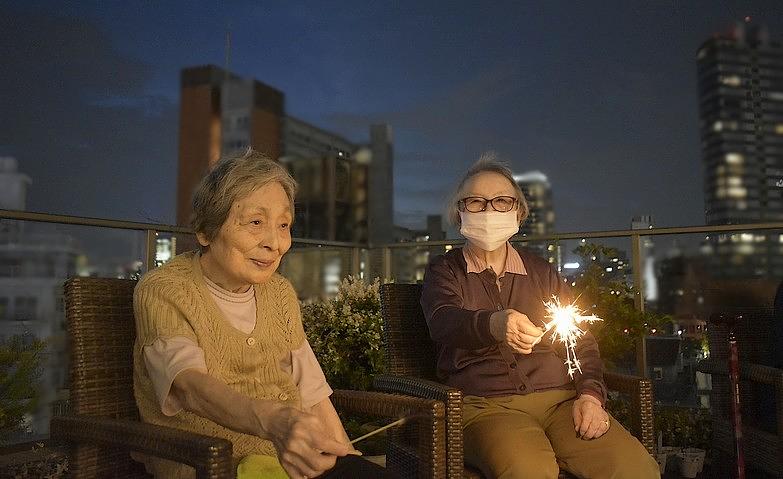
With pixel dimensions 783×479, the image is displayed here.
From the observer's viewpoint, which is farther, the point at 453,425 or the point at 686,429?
the point at 686,429

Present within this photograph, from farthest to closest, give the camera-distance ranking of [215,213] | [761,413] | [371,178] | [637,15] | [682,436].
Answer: [371,178] < [637,15] < [682,436] < [761,413] < [215,213]

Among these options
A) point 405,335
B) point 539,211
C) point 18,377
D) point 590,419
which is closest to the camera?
point 590,419

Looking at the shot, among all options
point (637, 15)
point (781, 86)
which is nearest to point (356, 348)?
point (637, 15)

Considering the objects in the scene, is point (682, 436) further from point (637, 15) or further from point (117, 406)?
point (637, 15)

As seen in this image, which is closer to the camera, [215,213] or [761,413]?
[215,213]

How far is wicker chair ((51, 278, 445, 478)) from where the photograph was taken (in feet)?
5.25

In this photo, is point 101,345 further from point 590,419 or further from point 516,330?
point 590,419

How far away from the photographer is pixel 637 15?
10.7 meters

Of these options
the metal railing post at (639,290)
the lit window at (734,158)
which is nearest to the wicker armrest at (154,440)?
the metal railing post at (639,290)

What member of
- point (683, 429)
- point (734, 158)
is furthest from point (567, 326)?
point (734, 158)

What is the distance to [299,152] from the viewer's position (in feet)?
43.3

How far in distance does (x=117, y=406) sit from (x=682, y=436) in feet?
11.0

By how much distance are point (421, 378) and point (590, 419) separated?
0.66 m

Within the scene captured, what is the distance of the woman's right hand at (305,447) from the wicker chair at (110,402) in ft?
1.57
